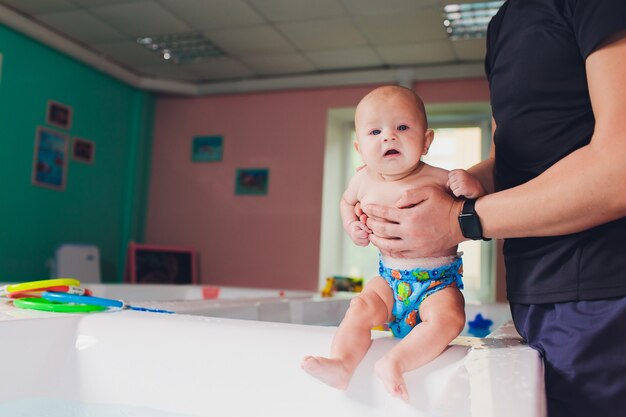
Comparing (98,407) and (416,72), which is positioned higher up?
(416,72)

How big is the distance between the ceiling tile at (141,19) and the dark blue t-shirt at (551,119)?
306 centimetres

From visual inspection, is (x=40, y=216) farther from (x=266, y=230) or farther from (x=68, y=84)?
(x=266, y=230)

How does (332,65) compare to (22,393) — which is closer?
(22,393)

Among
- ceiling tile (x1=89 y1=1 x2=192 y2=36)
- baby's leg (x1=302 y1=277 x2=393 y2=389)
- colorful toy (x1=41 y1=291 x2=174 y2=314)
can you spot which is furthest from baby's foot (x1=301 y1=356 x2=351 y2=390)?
ceiling tile (x1=89 y1=1 x2=192 y2=36)

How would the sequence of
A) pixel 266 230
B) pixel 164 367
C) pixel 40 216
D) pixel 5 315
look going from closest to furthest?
pixel 164 367 → pixel 5 315 → pixel 40 216 → pixel 266 230

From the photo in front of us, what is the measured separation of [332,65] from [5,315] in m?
3.53

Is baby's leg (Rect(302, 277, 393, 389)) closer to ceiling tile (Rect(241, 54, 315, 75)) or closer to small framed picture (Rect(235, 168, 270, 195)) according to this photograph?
ceiling tile (Rect(241, 54, 315, 75))

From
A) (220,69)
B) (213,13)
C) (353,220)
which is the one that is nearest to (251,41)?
(213,13)

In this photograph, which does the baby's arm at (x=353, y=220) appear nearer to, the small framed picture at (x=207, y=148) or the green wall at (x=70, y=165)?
the green wall at (x=70, y=165)

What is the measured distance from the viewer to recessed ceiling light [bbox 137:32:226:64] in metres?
4.01

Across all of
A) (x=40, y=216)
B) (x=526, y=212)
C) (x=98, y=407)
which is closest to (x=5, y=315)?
(x=98, y=407)

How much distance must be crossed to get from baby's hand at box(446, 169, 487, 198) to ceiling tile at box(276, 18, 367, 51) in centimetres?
284

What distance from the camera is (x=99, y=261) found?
14.6ft

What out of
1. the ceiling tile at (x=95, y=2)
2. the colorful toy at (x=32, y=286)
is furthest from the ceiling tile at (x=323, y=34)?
the colorful toy at (x=32, y=286)
